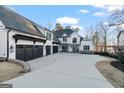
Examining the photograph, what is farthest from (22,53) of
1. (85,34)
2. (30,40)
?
(85,34)

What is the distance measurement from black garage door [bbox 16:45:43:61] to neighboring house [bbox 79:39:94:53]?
2290cm

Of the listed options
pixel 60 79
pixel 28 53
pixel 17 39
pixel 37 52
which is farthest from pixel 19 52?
pixel 60 79

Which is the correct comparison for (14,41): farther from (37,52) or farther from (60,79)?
(60,79)

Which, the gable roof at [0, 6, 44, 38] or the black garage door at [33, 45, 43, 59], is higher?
the gable roof at [0, 6, 44, 38]

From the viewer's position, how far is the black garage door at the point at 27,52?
20.9 m

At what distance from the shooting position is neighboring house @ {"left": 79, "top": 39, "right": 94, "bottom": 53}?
4977cm

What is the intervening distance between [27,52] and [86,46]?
28.9 meters

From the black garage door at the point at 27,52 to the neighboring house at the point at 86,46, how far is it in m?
22.9

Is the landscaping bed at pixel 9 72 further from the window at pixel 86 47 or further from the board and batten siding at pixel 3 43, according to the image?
the window at pixel 86 47

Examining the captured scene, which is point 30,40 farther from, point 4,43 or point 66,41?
point 66,41

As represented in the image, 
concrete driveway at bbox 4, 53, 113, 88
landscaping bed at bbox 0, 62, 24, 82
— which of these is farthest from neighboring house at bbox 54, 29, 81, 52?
landscaping bed at bbox 0, 62, 24, 82

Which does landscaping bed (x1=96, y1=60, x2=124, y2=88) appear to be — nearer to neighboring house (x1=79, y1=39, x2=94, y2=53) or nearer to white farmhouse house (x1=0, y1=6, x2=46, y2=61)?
white farmhouse house (x1=0, y1=6, x2=46, y2=61)
